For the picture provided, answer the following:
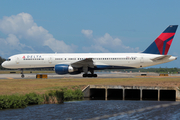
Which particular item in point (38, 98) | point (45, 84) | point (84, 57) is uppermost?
point (84, 57)

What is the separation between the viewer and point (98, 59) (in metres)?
43.6

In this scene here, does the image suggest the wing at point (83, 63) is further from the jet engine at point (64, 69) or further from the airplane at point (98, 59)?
the jet engine at point (64, 69)

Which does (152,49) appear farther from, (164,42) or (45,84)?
(45,84)

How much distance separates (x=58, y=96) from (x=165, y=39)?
28.4 m

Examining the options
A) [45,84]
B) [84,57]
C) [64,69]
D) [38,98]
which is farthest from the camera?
[84,57]

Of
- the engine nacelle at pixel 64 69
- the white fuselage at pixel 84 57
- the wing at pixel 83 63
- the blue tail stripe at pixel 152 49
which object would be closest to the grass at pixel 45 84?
the engine nacelle at pixel 64 69

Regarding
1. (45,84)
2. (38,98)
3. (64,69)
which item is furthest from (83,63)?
(38,98)

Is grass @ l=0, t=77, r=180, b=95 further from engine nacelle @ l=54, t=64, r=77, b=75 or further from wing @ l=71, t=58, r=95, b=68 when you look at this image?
wing @ l=71, t=58, r=95, b=68

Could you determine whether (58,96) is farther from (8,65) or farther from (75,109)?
(8,65)

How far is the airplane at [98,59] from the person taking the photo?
42.1 metres

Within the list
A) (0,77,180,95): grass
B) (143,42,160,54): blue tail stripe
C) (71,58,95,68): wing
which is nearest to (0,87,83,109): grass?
(0,77,180,95): grass

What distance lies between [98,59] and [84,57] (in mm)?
2758

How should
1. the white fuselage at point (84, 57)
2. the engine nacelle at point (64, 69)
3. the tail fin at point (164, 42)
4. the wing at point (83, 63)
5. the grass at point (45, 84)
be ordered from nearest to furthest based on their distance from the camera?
the grass at point (45, 84) → the engine nacelle at point (64, 69) → the wing at point (83, 63) → the white fuselage at point (84, 57) → the tail fin at point (164, 42)

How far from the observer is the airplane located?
42.1m
